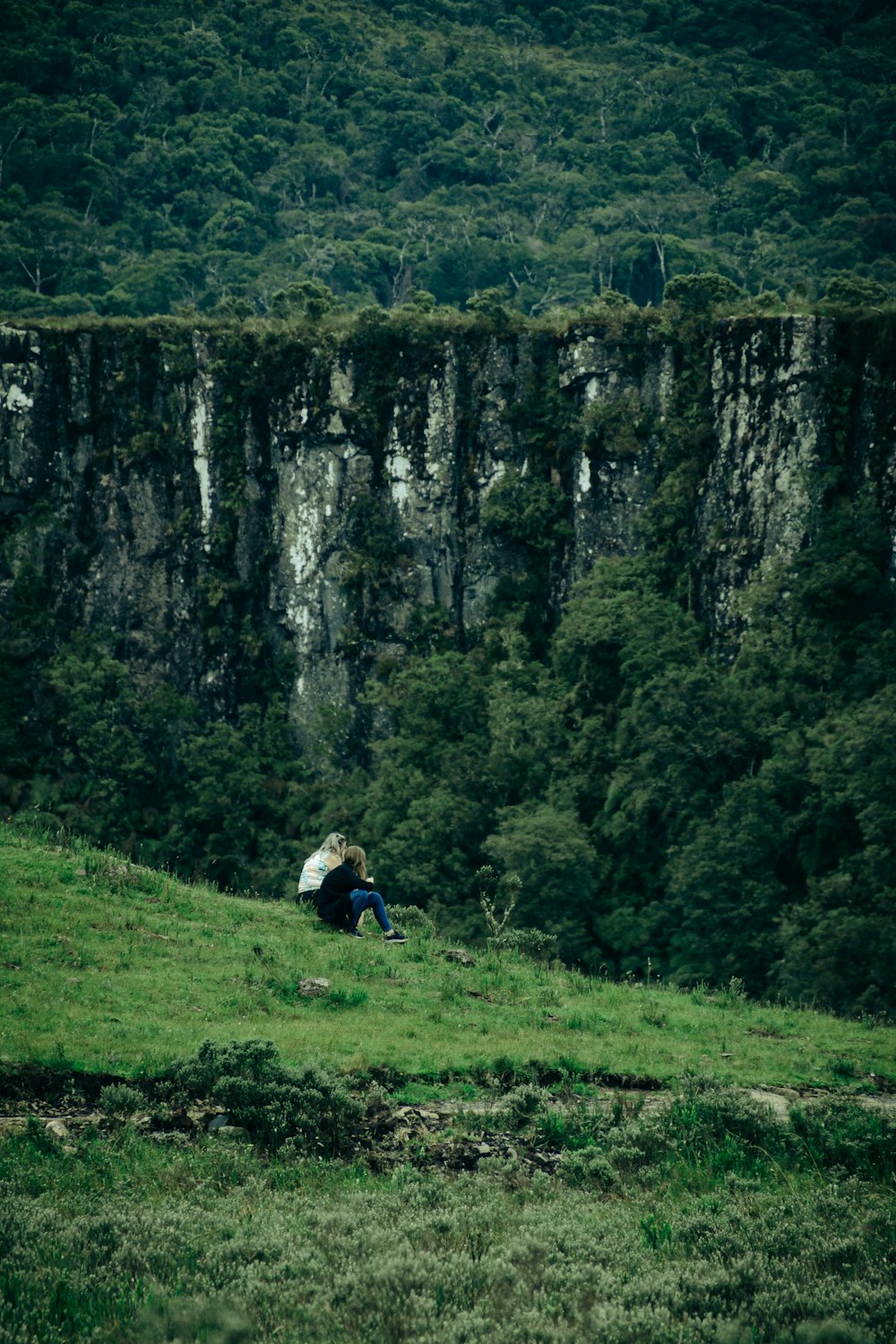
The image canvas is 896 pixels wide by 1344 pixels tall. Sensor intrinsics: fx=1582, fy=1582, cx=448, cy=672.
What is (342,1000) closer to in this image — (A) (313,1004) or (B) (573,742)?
(A) (313,1004)

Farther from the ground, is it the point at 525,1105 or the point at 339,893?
the point at 339,893

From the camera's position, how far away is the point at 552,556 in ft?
200

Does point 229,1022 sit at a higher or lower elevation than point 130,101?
lower

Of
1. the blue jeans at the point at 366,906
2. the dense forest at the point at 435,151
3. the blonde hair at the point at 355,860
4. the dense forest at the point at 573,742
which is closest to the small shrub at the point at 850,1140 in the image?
the blue jeans at the point at 366,906

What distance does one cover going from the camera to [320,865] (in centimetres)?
1925

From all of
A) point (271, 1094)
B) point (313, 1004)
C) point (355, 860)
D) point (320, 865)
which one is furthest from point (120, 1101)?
point (320, 865)

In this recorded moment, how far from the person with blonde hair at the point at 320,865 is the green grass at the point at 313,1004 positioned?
35 cm

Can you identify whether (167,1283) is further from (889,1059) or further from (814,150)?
(814,150)

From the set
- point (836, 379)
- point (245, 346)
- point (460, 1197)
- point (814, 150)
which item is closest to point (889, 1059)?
point (460, 1197)

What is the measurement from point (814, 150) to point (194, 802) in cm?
6939

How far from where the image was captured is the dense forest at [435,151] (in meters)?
100

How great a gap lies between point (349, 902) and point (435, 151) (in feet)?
360

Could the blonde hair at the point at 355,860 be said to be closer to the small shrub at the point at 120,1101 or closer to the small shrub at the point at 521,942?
the small shrub at the point at 521,942

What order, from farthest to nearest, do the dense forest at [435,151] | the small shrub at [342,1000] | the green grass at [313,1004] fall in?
1. the dense forest at [435,151]
2. the small shrub at [342,1000]
3. the green grass at [313,1004]
